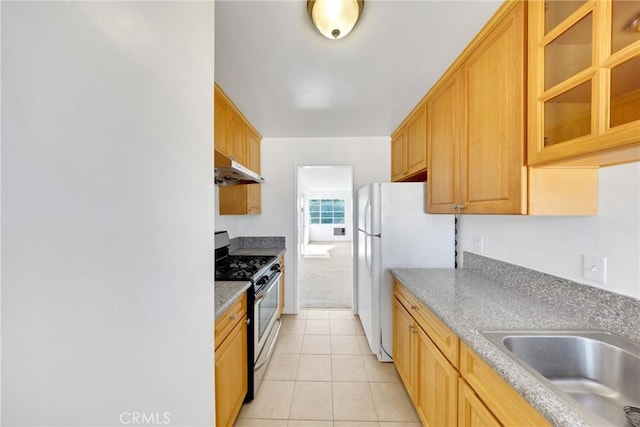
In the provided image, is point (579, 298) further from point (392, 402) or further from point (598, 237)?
point (392, 402)

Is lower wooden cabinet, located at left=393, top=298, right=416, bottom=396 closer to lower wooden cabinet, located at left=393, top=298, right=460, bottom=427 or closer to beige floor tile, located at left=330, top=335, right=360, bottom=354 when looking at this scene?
lower wooden cabinet, located at left=393, top=298, right=460, bottom=427

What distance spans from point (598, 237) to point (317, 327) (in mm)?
2586

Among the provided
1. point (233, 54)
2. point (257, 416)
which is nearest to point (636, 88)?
point (233, 54)

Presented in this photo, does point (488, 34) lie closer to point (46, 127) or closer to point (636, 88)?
point (636, 88)

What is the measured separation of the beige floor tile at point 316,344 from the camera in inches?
96.9

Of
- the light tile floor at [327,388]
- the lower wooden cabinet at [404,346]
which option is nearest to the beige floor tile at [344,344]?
the light tile floor at [327,388]

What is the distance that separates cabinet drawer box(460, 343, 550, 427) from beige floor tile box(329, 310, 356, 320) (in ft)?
7.34

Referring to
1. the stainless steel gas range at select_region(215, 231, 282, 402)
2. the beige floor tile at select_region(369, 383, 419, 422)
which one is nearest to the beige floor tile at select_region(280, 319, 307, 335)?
the stainless steel gas range at select_region(215, 231, 282, 402)

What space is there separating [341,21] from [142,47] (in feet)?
3.07

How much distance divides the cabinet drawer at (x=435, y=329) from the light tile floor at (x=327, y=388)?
71 centimetres

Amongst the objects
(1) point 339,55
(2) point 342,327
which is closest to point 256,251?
(2) point 342,327

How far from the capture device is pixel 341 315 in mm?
3316

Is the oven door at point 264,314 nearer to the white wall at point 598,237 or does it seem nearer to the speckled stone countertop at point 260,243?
the speckled stone countertop at point 260,243

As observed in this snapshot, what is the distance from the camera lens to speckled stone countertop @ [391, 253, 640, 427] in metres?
0.72
